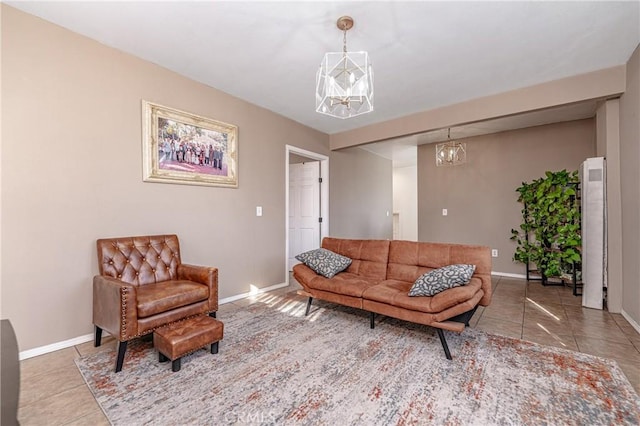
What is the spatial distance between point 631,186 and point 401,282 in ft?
7.66

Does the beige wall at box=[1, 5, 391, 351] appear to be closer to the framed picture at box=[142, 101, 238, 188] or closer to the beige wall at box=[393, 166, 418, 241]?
Result: the framed picture at box=[142, 101, 238, 188]

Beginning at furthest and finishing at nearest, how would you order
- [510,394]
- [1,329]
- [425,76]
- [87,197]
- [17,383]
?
[425,76]
[87,197]
[510,394]
[1,329]
[17,383]

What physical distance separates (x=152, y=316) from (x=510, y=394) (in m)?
2.40

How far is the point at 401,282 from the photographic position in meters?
2.78

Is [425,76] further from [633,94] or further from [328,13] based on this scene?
[633,94]

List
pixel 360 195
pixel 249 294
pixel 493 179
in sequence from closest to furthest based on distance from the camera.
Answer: pixel 249 294 → pixel 493 179 → pixel 360 195

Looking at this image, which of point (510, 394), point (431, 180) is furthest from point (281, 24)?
point (431, 180)

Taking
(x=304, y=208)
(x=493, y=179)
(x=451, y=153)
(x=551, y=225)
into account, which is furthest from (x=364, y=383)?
(x=493, y=179)

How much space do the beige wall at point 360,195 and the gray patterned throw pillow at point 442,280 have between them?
2.96 meters

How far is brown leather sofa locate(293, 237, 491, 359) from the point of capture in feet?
6.90

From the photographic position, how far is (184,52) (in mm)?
2619

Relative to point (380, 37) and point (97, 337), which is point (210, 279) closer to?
point (97, 337)

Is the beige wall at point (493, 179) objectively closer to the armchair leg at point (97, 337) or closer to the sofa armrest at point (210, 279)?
the sofa armrest at point (210, 279)

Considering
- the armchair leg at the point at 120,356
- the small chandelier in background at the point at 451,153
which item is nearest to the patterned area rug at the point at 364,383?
the armchair leg at the point at 120,356
